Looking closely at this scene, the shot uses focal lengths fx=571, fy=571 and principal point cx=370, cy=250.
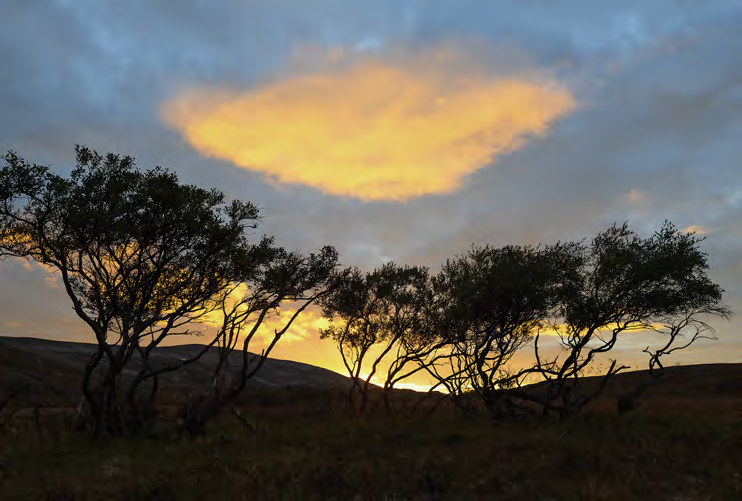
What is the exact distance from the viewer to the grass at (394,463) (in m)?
18.2

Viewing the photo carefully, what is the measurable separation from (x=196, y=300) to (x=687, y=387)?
192ft

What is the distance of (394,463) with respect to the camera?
69.8 feet

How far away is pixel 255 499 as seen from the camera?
17.4m

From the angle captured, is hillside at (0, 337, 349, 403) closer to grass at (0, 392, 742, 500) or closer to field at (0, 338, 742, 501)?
field at (0, 338, 742, 501)

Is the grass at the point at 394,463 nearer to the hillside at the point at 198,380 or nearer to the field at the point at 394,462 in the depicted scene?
the field at the point at 394,462

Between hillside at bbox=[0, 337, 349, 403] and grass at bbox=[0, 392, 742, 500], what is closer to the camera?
grass at bbox=[0, 392, 742, 500]

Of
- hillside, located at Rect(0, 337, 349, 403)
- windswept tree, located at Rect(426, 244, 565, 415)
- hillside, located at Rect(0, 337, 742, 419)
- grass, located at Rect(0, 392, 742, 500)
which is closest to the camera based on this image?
grass, located at Rect(0, 392, 742, 500)

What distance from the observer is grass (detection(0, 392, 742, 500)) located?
59.6ft

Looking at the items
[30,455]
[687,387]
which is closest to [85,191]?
[30,455]

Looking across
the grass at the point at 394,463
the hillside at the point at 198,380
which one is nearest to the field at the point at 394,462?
the grass at the point at 394,463

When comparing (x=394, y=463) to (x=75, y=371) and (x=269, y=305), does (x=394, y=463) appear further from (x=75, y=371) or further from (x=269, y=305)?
(x=75, y=371)

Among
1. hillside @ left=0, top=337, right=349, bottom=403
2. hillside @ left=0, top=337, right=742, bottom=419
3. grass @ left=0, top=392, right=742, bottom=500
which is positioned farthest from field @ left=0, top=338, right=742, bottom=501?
hillside @ left=0, top=337, right=349, bottom=403

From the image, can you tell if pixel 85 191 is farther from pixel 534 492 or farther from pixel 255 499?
pixel 534 492

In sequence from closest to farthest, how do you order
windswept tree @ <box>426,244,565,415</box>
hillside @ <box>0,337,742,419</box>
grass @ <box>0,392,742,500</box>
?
1. grass @ <box>0,392,742,500</box>
2. windswept tree @ <box>426,244,565,415</box>
3. hillside @ <box>0,337,742,419</box>
